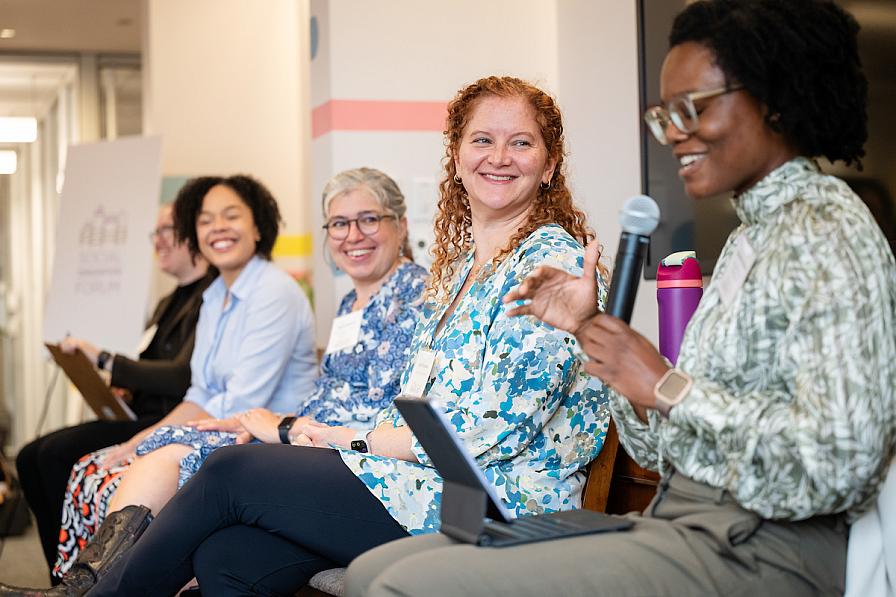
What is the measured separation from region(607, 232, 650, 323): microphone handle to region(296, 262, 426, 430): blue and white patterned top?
1.36 metres

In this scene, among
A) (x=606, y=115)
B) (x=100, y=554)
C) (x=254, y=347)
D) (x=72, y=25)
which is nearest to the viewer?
(x=100, y=554)

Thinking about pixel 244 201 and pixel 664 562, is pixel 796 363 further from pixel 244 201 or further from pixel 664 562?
pixel 244 201

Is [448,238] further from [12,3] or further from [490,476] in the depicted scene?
[12,3]

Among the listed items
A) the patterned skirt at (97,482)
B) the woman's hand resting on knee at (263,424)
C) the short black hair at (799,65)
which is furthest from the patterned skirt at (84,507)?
the short black hair at (799,65)

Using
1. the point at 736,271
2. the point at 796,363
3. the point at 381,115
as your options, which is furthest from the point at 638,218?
the point at 381,115

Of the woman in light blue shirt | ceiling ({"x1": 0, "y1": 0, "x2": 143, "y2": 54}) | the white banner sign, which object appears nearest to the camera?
the woman in light blue shirt

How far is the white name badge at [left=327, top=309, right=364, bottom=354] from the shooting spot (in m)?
3.07

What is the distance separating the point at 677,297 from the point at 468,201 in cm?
70

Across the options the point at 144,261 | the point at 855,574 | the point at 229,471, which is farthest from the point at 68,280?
the point at 855,574

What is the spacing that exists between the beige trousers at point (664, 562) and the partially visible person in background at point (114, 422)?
2789mm

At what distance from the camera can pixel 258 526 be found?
2.22m

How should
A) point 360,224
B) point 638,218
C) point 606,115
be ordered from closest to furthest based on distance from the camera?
point 638,218 → point 360,224 → point 606,115

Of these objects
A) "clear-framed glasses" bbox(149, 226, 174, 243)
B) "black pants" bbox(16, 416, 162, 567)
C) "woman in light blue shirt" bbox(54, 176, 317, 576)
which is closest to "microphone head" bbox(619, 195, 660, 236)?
"woman in light blue shirt" bbox(54, 176, 317, 576)

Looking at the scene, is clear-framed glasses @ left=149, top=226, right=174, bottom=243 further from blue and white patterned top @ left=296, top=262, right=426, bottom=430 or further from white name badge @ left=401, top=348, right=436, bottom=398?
white name badge @ left=401, top=348, right=436, bottom=398
